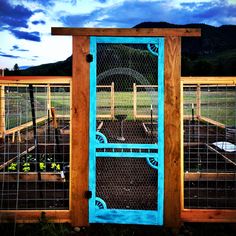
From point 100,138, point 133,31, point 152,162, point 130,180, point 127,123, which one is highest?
point 133,31

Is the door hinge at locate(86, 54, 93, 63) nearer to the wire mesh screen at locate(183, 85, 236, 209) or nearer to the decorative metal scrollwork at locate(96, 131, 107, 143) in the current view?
the decorative metal scrollwork at locate(96, 131, 107, 143)

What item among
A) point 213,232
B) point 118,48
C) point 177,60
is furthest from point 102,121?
point 213,232

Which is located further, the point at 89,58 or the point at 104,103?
the point at 104,103

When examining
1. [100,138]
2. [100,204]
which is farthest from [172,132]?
[100,204]

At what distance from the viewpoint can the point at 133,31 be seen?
424 centimetres

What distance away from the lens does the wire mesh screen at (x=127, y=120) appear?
4297 millimetres

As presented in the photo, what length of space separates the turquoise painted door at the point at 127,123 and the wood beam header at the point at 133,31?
0.08m

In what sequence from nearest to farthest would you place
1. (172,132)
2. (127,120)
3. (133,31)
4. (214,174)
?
(133,31) < (172,132) < (127,120) < (214,174)

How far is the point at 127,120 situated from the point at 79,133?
2.42 ft

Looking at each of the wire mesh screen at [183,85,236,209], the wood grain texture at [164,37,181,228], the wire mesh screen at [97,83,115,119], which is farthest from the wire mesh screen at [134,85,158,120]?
the wire mesh screen at [183,85,236,209]

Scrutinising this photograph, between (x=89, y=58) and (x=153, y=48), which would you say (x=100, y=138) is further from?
(x=153, y=48)

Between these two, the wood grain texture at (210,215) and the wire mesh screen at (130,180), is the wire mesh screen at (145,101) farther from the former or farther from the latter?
the wood grain texture at (210,215)

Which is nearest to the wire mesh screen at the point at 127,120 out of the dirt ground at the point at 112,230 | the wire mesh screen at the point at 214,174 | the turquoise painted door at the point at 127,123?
the turquoise painted door at the point at 127,123

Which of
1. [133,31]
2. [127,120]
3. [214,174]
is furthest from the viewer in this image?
[214,174]
